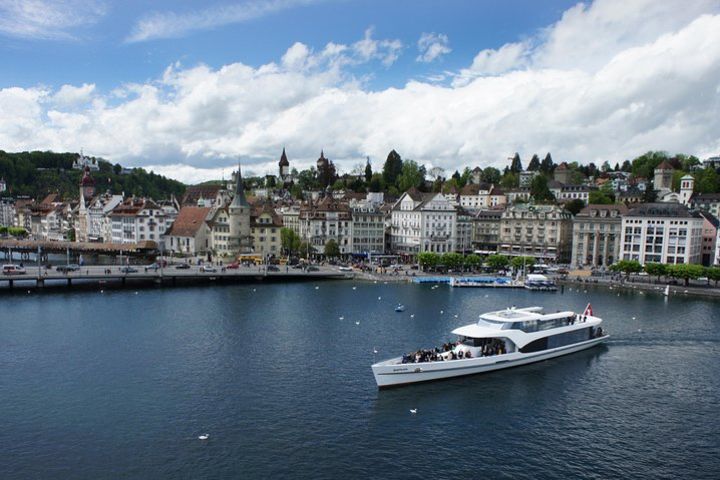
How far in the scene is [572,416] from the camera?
3647 cm

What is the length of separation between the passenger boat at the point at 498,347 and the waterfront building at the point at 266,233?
242 ft

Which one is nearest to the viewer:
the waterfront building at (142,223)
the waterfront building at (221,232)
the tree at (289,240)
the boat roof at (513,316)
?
the boat roof at (513,316)

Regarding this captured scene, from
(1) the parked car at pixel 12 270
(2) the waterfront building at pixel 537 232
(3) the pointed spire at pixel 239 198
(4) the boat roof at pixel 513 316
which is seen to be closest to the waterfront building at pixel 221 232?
(3) the pointed spire at pixel 239 198

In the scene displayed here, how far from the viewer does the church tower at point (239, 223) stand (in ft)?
369

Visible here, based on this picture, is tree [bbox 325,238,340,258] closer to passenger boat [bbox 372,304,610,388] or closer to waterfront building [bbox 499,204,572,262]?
waterfront building [bbox 499,204,572,262]

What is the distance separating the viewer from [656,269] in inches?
3696

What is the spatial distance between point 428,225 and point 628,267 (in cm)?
4103

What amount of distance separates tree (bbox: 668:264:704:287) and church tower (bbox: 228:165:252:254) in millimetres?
76595

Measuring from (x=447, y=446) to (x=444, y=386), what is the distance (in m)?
9.59

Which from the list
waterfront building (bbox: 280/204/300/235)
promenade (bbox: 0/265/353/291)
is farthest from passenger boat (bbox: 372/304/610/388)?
waterfront building (bbox: 280/204/300/235)

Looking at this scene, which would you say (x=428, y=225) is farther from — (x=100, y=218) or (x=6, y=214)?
(x=6, y=214)

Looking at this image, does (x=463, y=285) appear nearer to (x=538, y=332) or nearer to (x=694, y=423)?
(x=538, y=332)

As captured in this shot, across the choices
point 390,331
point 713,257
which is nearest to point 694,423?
point 390,331

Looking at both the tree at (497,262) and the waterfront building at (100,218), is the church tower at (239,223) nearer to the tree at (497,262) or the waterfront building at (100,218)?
the tree at (497,262)
